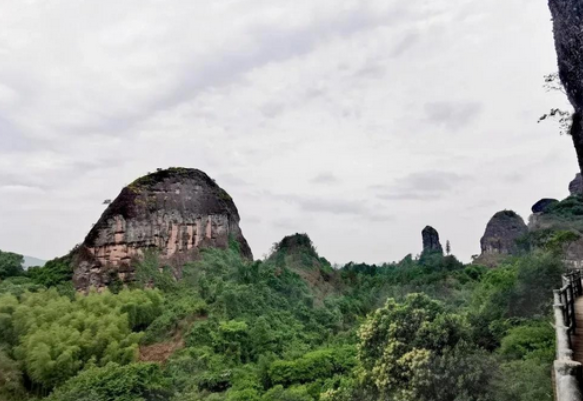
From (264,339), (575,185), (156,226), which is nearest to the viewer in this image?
(264,339)

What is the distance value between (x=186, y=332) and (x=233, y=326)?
2.25 meters

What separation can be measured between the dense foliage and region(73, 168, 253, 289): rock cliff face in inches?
36.1

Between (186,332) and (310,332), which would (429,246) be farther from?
(186,332)

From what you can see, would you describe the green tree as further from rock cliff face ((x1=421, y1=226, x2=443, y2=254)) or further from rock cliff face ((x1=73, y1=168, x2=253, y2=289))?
rock cliff face ((x1=421, y1=226, x2=443, y2=254))

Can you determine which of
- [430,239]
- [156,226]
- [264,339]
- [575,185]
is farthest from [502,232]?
[264,339]

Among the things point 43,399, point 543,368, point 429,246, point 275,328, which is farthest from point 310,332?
point 429,246

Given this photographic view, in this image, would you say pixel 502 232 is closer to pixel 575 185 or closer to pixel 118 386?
pixel 575 185

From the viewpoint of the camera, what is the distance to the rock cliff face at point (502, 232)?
54.8m

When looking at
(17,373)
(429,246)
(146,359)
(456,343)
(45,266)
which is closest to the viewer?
(456,343)

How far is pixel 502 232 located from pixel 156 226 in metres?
43.6

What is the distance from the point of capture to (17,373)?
635 inches

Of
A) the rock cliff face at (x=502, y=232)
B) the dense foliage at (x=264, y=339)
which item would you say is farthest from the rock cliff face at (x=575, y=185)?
the dense foliage at (x=264, y=339)

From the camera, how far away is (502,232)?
186 feet

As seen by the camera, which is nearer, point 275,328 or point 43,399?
point 43,399
